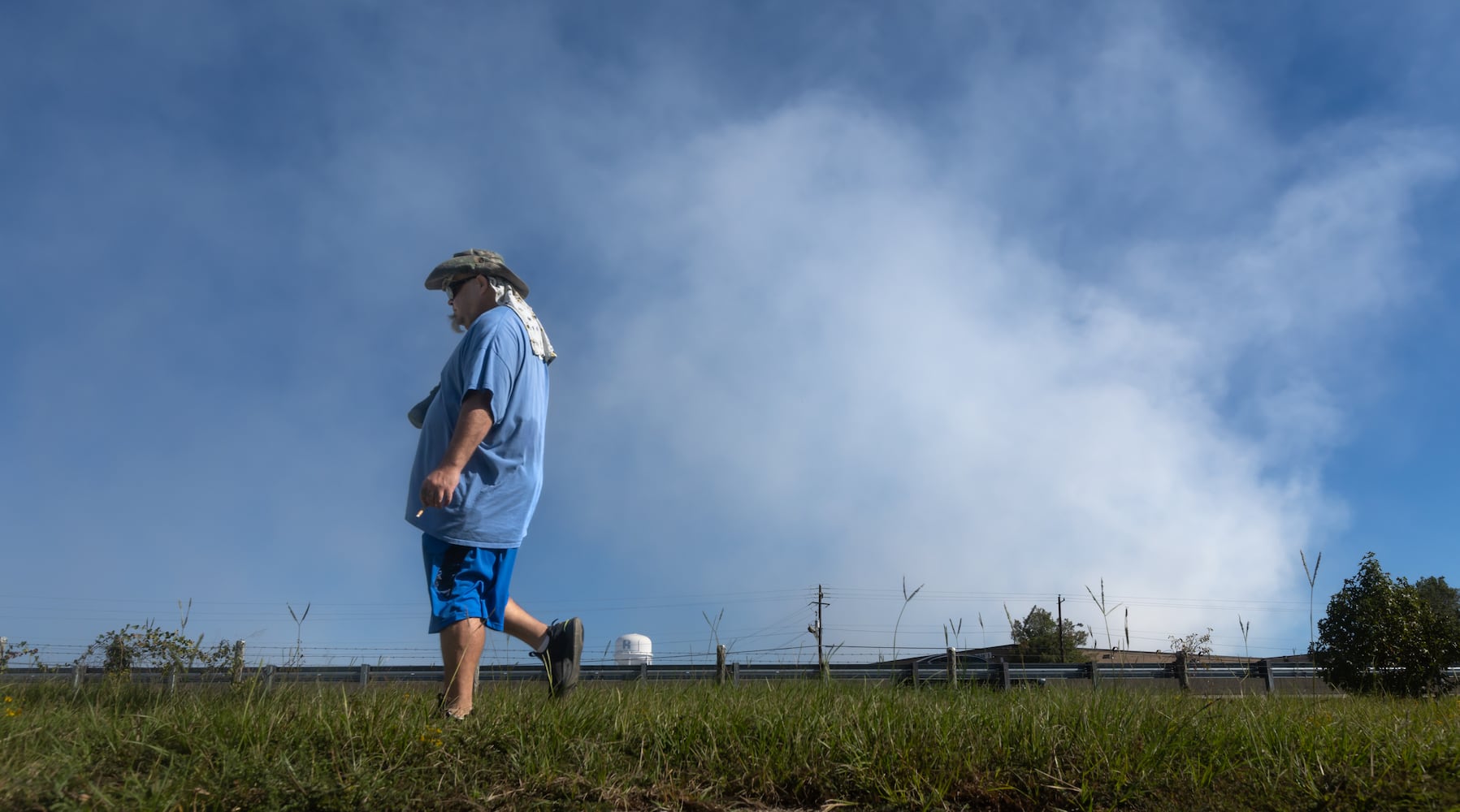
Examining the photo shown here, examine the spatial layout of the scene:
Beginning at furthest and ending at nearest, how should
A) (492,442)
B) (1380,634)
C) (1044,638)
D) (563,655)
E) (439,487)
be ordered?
(1044,638), (1380,634), (563,655), (492,442), (439,487)

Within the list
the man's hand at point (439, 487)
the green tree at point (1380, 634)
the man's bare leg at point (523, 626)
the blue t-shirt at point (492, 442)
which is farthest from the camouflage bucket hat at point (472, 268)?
the green tree at point (1380, 634)

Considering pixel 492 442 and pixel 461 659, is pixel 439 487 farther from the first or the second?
pixel 461 659

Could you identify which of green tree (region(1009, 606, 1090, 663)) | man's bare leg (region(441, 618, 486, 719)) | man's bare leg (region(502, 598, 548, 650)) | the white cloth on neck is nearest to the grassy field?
man's bare leg (region(441, 618, 486, 719))

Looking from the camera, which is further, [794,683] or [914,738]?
[794,683]

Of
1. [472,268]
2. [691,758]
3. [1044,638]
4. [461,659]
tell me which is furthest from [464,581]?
[1044,638]

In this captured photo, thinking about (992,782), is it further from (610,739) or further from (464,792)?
(464,792)

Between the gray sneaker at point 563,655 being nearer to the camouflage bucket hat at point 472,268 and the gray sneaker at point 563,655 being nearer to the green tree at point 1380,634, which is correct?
the camouflage bucket hat at point 472,268

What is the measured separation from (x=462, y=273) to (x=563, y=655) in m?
1.80

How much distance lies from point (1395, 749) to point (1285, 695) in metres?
1.94

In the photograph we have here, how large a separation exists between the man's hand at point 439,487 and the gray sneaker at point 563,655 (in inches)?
35.9

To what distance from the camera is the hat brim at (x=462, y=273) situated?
3863 mm

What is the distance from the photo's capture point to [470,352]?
A: 346 centimetres

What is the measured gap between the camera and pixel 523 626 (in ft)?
12.3

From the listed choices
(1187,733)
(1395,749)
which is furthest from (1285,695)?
(1187,733)
